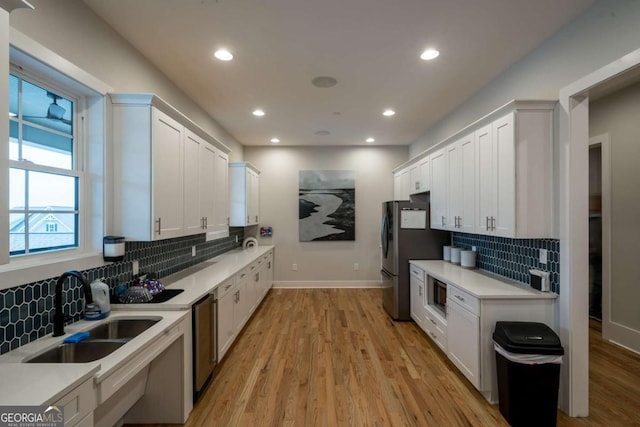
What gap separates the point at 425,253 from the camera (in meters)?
4.02

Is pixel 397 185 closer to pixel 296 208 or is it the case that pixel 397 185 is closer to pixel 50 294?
pixel 296 208

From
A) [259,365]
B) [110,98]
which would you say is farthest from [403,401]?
[110,98]

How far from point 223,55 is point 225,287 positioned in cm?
219

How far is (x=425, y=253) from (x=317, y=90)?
2.61 metres

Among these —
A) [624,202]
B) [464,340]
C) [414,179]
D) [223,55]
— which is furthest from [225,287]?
A: [624,202]

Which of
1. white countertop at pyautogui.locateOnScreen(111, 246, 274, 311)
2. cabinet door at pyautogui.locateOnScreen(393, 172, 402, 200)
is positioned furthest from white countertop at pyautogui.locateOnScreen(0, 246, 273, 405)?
cabinet door at pyautogui.locateOnScreen(393, 172, 402, 200)

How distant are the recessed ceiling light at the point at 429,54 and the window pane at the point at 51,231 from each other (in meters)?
3.07

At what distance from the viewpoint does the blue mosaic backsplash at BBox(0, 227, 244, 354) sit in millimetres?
1471

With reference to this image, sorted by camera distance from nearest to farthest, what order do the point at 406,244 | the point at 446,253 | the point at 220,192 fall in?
the point at 220,192, the point at 446,253, the point at 406,244

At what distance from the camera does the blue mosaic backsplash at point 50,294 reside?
4.83 ft

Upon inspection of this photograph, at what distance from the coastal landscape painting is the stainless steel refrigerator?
173 centimetres

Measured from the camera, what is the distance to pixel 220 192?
3.54 meters

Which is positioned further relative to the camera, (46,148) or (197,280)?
(197,280)

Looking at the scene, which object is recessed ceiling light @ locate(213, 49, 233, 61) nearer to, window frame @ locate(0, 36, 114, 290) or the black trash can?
window frame @ locate(0, 36, 114, 290)
